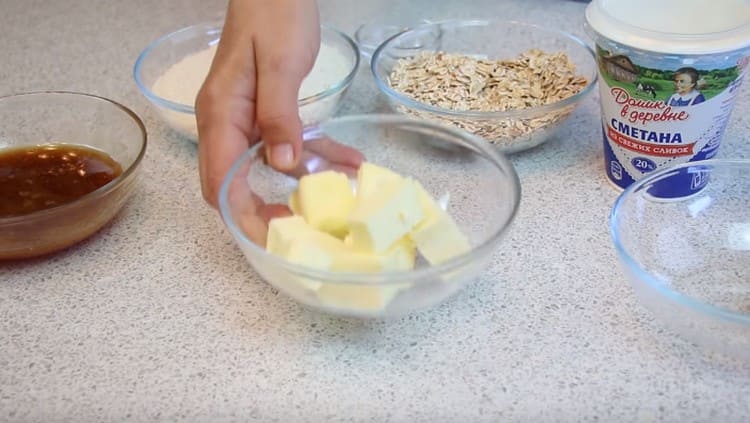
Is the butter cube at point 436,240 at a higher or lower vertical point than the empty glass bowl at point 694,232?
higher

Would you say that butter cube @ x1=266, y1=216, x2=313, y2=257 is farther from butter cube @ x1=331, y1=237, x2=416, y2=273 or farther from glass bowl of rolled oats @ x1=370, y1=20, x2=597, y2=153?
glass bowl of rolled oats @ x1=370, y1=20, x2=597, y2=153

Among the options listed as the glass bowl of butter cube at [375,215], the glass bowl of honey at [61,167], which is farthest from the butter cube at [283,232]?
the glass bowl of honey at [61,167]

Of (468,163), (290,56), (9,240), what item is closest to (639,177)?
(468,163)

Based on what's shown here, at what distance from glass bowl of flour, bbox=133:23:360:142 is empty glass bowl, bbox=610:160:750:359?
1.40 feet

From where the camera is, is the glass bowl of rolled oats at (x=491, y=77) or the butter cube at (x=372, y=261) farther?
the glass bowl of rolled oats at (x=491, y=77)

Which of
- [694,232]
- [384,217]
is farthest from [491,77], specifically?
[384,217]

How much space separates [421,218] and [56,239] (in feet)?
1.40

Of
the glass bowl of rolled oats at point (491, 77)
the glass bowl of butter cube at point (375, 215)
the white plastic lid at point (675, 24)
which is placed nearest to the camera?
the glass bowl of butter cube at point (375, 215)

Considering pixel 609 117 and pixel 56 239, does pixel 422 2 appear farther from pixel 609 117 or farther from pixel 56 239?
pixel 56 239

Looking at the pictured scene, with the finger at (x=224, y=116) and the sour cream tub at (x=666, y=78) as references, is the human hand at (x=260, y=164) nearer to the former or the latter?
the finger at (x=224, y=116)

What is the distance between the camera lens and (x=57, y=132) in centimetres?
103

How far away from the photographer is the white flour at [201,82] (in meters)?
1.01

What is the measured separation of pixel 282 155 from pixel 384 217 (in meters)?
0.18

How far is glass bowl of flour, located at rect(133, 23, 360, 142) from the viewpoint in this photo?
100 cm
